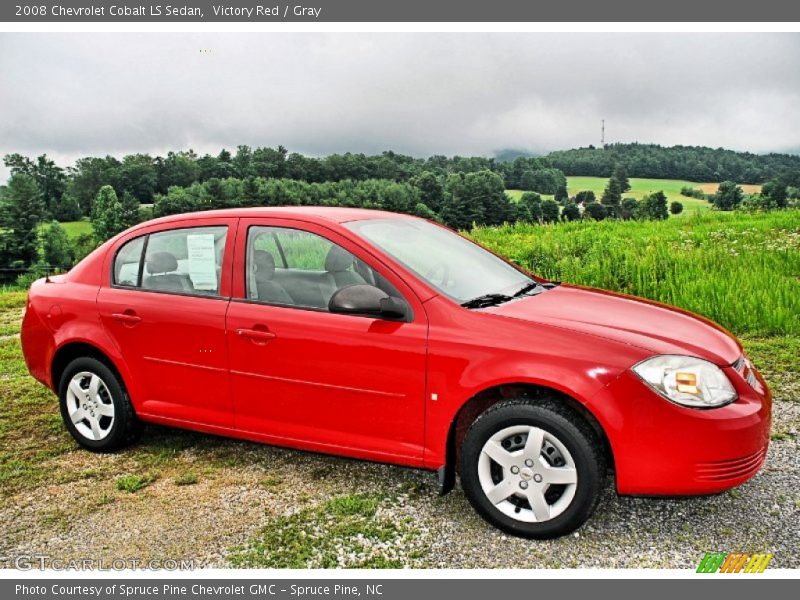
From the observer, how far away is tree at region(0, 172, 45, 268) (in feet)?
282

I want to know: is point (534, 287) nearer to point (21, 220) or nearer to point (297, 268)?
point (297, 268)

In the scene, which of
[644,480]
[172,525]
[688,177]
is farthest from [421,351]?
[688,177]

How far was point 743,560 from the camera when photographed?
3467 mm

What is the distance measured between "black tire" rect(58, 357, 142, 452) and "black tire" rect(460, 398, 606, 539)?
2556mm

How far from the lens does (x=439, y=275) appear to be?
4215 mm

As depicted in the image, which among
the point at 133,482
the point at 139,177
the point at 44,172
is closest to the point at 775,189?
the point at 133,482

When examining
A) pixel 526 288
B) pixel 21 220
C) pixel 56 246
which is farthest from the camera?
pixel 21 220

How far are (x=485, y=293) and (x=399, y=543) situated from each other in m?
1.50

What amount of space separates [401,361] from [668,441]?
138 cm

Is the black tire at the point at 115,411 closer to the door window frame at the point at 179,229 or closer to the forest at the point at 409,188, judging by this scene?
the door window frame at the point at 179,229

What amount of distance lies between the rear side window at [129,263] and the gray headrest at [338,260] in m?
1.47
